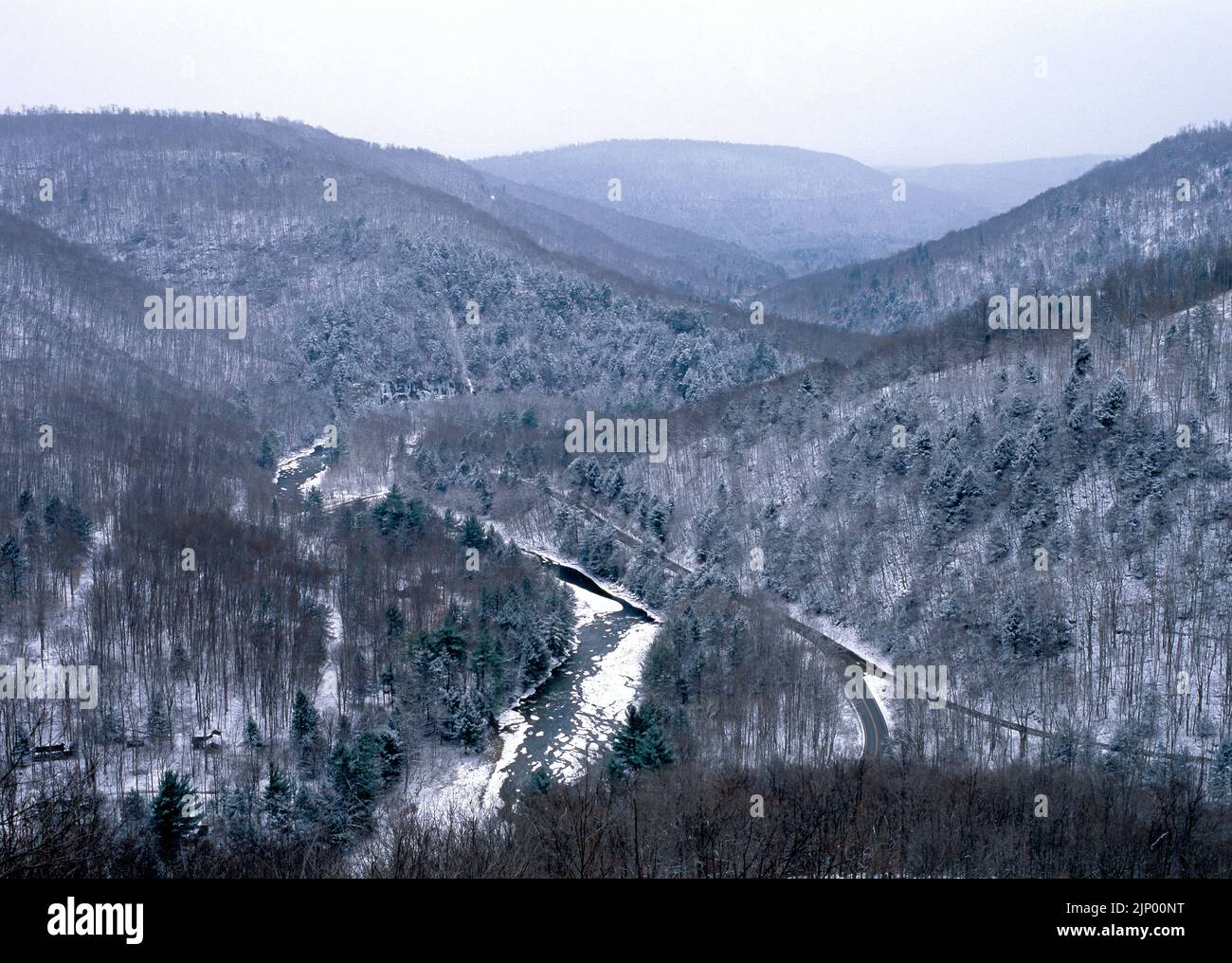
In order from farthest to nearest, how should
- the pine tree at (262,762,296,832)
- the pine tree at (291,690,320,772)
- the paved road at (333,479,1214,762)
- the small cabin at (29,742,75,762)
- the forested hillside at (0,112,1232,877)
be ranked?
the pine tree at (291,690,320,772) → the paved road at (333,479,1214,762) → the small cabin at (29,742,75,762) → the pine tree at (262,762,296,832) → the forested hillside at (0,112,1232,877)

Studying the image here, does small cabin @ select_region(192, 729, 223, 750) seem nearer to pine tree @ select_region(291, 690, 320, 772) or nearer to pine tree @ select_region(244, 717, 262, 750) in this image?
pine tree @ select_region(244, 717, 262, 750)

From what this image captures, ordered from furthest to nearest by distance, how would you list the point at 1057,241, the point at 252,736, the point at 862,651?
the point at 1057,241 < the point at 862,651 < the point at 252,736

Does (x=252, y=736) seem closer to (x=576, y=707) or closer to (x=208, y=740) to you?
(x=208, y=740)

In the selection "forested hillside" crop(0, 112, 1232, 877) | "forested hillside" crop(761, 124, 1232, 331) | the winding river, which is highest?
"forested hillside" crop(761, 124, 1232, 331)

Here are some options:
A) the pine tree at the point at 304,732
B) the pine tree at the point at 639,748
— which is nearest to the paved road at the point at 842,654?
the pine tree at the point at 639,748

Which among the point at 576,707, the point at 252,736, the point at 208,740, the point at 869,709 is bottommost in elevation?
the point at 576,707

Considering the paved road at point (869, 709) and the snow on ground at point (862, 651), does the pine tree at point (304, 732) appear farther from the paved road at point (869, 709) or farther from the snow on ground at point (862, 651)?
the snow on ground at point (862, 651)

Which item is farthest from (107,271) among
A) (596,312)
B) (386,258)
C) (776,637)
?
(776,637)

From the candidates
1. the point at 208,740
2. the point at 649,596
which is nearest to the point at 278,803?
the point at 208,740

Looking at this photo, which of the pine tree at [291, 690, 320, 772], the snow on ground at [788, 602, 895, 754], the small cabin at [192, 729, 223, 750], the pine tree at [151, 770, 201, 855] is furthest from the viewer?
the snow on ground at [788, 602, 895, 754]

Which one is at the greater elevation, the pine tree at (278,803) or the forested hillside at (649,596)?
the forested hillside at (649,596)

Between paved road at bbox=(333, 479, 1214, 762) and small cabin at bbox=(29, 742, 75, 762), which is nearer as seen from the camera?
small cabin at bbox=(29, 742, 75, 762)

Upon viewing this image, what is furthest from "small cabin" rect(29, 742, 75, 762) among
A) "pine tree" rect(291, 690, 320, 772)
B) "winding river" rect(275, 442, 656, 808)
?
"winding river" rect(275, 442, 656, 808)
